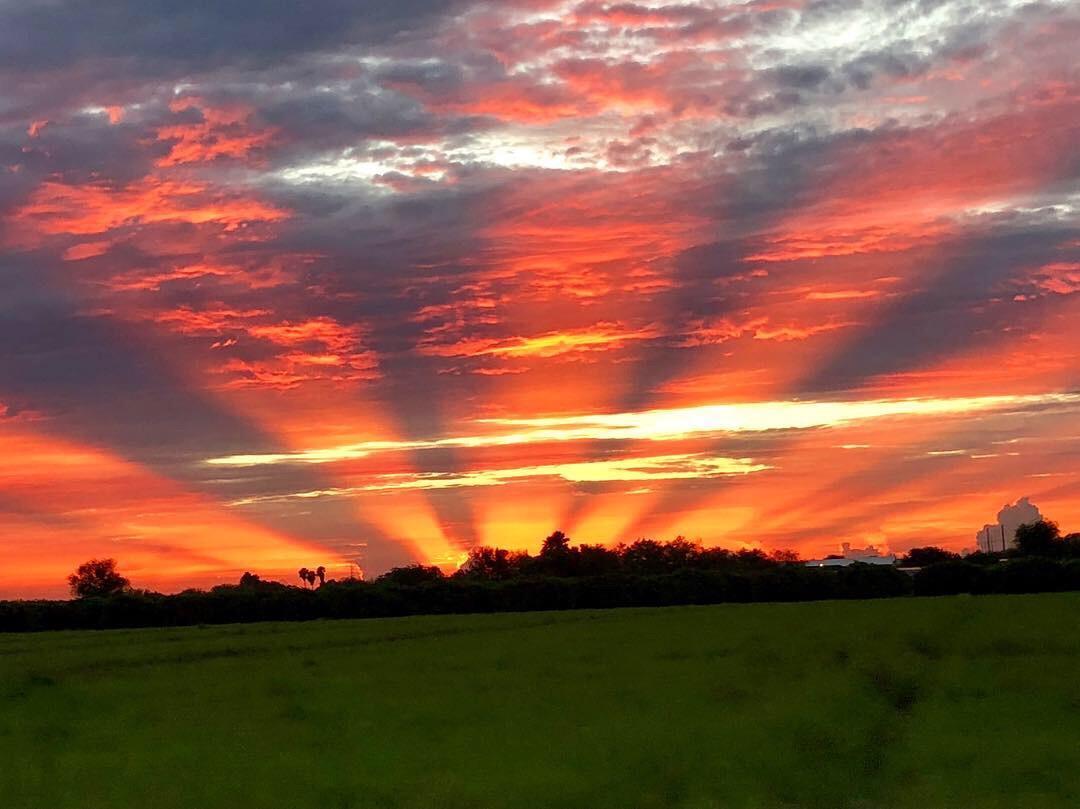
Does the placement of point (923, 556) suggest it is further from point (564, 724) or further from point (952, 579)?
point (564, 724)

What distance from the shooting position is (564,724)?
2706 centimetres

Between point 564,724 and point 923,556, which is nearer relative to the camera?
point 564,724

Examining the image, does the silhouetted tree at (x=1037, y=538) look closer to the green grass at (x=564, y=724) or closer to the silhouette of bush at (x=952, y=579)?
the silhouette of bush at (x=952, y=579)

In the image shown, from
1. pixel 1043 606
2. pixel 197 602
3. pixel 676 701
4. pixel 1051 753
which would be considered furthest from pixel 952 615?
pixel 197 602

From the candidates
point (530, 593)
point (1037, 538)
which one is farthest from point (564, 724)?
point (1037, 538)

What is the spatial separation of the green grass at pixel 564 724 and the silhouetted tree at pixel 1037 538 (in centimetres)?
9735

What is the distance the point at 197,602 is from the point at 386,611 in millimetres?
12298

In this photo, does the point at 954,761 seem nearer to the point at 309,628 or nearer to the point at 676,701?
the point at 676,701

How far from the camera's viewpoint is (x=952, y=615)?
60594 millimetres

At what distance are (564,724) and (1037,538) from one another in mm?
126401

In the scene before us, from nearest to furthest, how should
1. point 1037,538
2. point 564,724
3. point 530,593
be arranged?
point 564,724 < point 530,593 < point 1037,538

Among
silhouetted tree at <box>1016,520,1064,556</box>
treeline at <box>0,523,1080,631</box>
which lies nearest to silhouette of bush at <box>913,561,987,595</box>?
treeline at <box>0,523,1080,631</box>

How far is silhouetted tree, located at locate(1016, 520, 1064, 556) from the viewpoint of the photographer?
140 m

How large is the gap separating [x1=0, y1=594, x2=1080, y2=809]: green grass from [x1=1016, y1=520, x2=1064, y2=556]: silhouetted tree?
3833 inches
